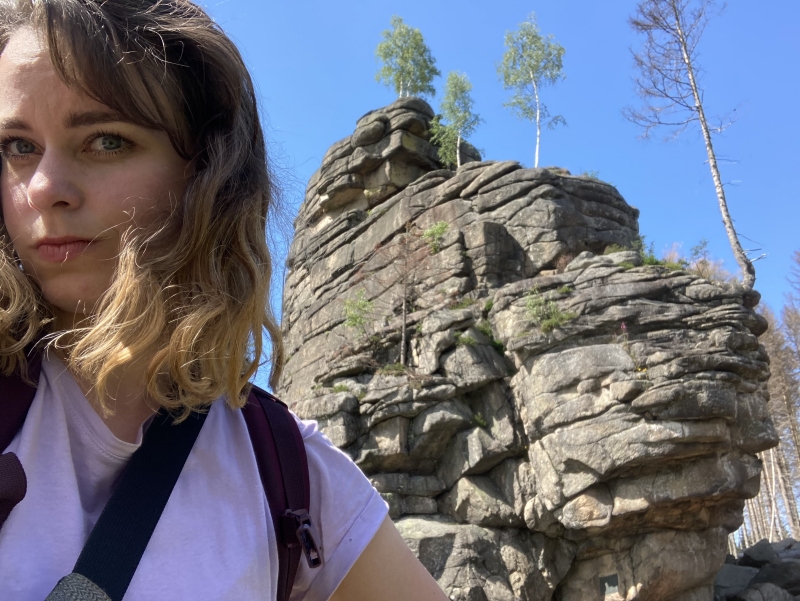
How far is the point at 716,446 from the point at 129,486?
577 inches

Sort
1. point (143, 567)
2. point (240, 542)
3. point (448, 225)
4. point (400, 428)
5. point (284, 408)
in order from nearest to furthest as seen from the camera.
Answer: point (143, 567) → point (240, 542) → point (284, 408) → point (400, 428) → point (448, 225)

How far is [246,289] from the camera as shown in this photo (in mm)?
1359

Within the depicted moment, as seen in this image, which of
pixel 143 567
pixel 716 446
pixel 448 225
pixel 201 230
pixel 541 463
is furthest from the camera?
pixel 448 225

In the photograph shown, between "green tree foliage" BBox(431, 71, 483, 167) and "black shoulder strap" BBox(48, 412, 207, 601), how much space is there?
25095mm

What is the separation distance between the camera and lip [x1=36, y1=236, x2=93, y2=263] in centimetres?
121

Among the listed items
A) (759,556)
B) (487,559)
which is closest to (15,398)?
(487,559)

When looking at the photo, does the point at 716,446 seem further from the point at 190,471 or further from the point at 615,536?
the point at 190,471

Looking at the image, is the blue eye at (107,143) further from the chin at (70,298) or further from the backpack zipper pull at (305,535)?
the backpack zipper pull at (305,535)

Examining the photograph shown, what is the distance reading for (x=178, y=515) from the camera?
3.77 feet

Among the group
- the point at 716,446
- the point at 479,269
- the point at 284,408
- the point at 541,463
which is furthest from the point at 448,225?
the point at 284,408

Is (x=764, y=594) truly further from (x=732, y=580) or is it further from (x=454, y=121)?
(x=454, y=121)

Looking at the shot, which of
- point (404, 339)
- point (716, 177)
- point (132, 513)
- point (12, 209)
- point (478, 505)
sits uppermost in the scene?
point (716, 177)

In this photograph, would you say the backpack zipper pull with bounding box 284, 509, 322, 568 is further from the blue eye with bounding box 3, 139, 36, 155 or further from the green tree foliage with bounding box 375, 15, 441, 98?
the green tree foliage with bounding box 375, 15, 441, 98

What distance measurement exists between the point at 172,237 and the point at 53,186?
24 cm
